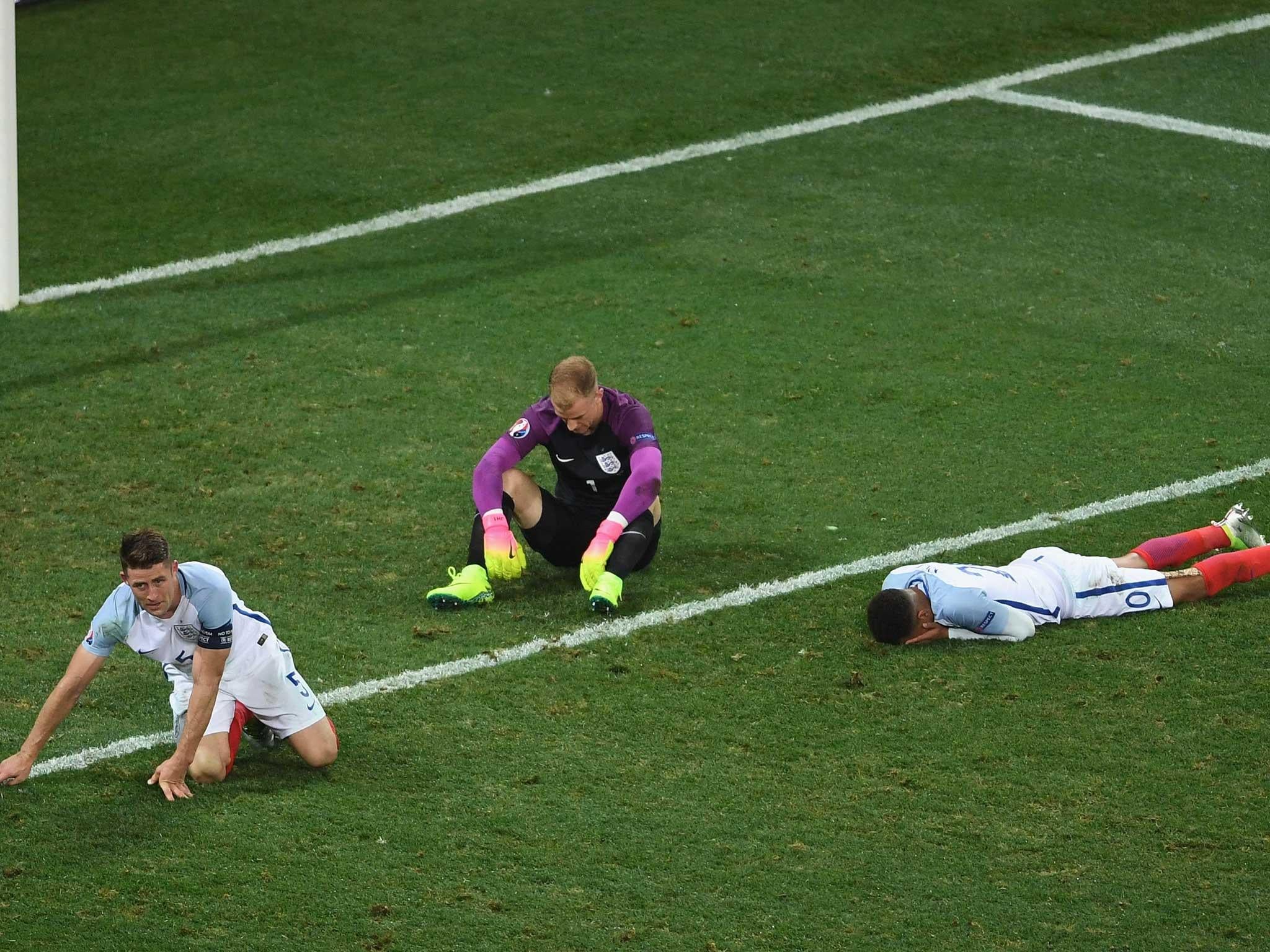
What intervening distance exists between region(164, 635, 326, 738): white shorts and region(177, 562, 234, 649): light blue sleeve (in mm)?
401

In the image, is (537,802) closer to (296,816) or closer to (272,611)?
(296,816)

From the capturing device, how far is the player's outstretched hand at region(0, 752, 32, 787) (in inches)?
241

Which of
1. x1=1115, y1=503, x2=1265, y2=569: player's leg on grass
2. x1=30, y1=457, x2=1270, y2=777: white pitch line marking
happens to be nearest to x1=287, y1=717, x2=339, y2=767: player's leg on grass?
x1=30, y1=457, x2=1270, y2=777: white pitch line marking

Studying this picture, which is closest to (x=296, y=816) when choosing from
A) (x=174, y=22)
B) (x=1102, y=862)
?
(x=1102, y=862)

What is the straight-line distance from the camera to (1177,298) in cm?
1168

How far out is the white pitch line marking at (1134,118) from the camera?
14.7 metres

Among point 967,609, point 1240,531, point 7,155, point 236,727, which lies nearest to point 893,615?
point 967,609

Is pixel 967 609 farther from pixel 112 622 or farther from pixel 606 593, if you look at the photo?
pixel 112 622

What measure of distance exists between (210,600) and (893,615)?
9.69ft

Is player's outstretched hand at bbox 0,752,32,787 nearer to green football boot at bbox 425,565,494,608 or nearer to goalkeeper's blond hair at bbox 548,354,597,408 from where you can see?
green football boot at bbox 425,565,494,608

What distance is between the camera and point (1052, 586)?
765 cm

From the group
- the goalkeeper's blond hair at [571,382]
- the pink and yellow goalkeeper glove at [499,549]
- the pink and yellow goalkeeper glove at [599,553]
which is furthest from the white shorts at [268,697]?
the goalkeeper's blond hair at [571,382]

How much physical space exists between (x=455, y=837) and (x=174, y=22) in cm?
1353

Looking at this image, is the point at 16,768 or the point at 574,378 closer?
the point at 16,768
